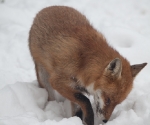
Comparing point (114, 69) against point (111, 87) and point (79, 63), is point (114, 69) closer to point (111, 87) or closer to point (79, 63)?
point (111, 87)

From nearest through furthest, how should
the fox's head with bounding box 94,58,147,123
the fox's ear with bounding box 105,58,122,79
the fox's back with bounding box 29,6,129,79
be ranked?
the fox's ear with bounding box 105,58,122,79 < the fox's head with bounding box 94,58,147,123 < the fox's back with bounding box 29,6,129,79

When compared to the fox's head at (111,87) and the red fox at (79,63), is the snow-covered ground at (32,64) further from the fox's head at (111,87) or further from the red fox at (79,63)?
the red fox at (79,63)

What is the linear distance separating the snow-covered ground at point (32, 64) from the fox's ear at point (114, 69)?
573mm

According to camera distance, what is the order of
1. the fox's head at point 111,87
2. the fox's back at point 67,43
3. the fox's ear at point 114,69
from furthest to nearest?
the fox's back at point 67,43, the fox's head at point 111,87, the fox's ear at point 114,69

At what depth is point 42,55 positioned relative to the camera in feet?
15.7

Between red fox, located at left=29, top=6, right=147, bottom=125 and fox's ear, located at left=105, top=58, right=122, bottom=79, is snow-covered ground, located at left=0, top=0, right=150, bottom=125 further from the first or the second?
fox's ear, located at left=105, top=58, right=122, bottom=79

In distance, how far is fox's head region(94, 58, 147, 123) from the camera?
3793 millimetres

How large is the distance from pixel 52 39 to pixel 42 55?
357 mm

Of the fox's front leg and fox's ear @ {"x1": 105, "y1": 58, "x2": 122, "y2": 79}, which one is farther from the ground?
fox's ear @ {"x1": 105, "y1": 58, "x2": 122, "y2": 79}

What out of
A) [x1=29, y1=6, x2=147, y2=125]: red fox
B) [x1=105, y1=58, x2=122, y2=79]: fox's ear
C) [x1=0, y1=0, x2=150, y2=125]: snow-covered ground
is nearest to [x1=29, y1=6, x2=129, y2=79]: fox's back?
[x1=29, y1=6, x2=147, y2=125]: red fox

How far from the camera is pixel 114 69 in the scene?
3762 mm

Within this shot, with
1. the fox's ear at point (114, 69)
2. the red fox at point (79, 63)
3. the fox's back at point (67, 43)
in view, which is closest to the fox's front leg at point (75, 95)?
the red fox at point (79, 63)

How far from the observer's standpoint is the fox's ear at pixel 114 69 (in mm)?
3688

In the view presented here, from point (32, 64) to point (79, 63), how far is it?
8.69ft
